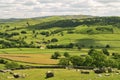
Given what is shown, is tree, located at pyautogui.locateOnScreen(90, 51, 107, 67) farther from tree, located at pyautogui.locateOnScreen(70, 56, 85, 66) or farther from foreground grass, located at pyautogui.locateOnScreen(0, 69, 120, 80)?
foreground grass, located at pyautogui.locateOnScreen(0, 69, 120, 80)

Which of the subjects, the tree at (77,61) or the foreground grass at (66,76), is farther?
the tree at (77,61)

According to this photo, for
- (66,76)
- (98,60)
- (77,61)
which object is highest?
(66,76)

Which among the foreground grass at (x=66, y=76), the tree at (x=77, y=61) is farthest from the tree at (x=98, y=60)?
the foreground grass at (x=66, y=76)

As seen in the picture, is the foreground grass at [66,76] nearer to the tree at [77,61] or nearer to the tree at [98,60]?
the tree at [98,60]

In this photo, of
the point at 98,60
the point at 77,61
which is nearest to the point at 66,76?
the point at 98,60

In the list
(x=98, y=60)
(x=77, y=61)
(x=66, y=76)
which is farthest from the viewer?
(x=77, y=61)

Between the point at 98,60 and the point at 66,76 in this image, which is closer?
the point at 66,76

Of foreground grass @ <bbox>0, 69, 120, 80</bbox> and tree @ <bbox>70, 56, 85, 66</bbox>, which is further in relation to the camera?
tree @ <bbox>70, 56, 85, 66</bbox>

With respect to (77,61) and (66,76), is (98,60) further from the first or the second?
(66,76)

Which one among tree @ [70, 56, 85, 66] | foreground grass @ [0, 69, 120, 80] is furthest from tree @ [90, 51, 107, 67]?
foreground grass @ [0, 69, 120, 80]

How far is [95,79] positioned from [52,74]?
438 inches

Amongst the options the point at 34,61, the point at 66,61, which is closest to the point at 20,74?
the point at 66,61

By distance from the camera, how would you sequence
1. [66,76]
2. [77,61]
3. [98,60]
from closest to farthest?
[66,76]
[98,60]
[77,61]

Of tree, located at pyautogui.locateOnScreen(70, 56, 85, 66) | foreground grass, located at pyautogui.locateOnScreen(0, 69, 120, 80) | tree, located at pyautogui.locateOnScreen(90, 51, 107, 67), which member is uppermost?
foreground grass, located at pyautogui.locateOnScreen(0, 69, 120, 80)
